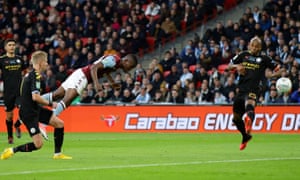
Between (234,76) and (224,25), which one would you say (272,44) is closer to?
(234,76)

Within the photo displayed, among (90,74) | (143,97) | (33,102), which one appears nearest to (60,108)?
(90,74)

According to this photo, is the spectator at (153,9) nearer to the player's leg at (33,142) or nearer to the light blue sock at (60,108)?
the light blue sock at (60,108)

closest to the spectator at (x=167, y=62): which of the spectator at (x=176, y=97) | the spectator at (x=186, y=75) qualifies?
the spectator at (x=186, y=75)

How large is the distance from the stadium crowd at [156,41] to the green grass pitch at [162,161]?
7338mm

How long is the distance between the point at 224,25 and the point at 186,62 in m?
3.79

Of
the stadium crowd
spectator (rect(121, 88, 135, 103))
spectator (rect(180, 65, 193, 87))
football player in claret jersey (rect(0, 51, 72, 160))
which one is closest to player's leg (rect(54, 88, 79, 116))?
football player in claret jersey (rect(0, 51, 72, 160))

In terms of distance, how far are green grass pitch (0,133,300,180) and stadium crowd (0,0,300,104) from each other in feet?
24.1

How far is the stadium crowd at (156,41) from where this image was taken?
27609 millimetres

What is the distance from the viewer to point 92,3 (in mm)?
35938

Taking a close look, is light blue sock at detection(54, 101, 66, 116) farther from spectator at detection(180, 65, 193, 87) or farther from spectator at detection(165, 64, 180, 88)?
spectator at detection(165, 64, 180, 88)

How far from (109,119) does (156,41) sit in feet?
23.3

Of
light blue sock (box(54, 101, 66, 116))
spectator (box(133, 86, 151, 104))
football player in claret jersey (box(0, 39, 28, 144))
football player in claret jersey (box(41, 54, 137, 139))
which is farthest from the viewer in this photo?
spectator (box(133, 86, 151, 104))

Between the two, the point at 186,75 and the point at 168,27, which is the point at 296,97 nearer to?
the point at 186,75

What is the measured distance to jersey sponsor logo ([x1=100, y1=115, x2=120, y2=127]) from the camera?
27.0 meters
